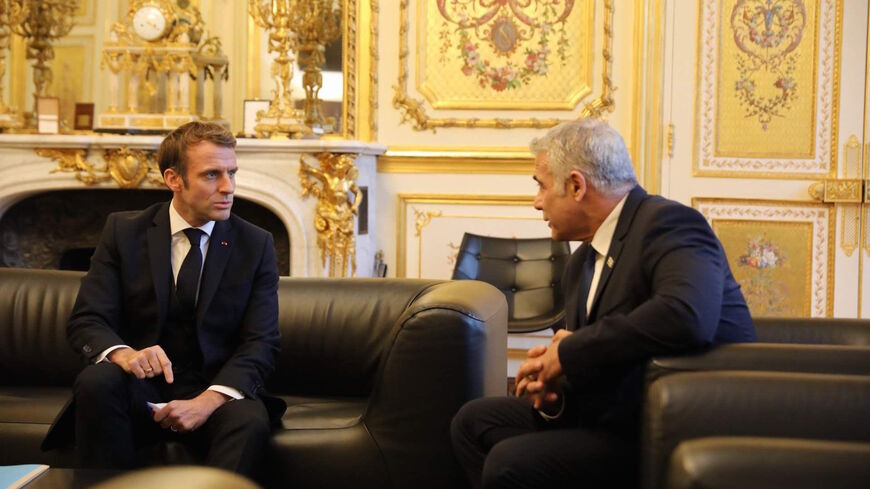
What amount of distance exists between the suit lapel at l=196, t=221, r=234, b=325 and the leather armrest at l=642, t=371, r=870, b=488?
1255mm

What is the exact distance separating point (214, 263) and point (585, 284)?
3.14 ft

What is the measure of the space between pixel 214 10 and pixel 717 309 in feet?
12.6

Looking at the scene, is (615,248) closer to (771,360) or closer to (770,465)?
(771,360)

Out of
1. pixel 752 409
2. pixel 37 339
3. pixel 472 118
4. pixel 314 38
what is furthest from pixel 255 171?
pixel 752 409

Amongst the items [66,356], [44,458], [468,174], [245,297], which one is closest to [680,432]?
[245,297]

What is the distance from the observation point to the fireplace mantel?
4.97m

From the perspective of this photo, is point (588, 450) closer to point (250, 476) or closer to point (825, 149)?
point (250, 476)

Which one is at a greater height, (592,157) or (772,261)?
(592,157)

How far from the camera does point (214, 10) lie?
5.31 meters

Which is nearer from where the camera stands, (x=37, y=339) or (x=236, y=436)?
(x=236, y=436)

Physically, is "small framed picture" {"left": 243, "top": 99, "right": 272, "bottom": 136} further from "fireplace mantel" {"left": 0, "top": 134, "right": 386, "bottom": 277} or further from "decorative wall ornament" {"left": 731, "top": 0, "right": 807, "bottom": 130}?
"decorative wall ornament" {"left": 731, "top": 0, "right": 807, "bottom": 130}

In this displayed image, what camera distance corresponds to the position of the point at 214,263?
2.72 metres

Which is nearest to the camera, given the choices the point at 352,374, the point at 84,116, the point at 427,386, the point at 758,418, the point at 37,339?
the point at 758,418

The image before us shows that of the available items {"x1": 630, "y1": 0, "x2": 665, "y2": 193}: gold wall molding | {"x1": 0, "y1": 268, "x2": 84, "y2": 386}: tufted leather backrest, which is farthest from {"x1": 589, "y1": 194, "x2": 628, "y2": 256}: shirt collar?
{"x1": 630, "y1": 0, "x2": 665, "y2": 193}: gold wall molding
